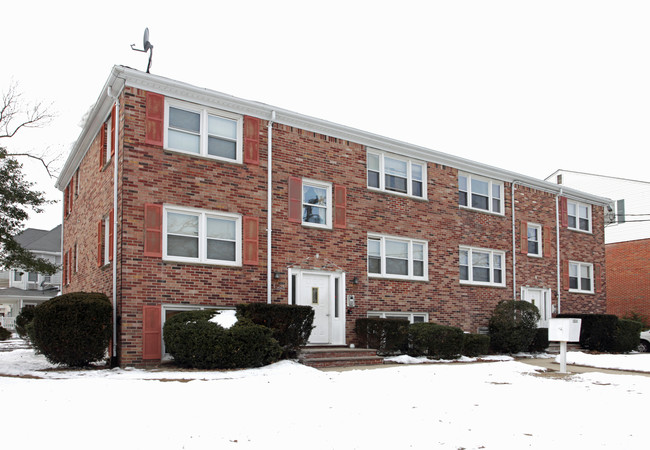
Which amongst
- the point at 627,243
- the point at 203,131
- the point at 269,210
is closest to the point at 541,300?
the point at 269,210

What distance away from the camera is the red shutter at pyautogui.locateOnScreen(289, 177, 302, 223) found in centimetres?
1548

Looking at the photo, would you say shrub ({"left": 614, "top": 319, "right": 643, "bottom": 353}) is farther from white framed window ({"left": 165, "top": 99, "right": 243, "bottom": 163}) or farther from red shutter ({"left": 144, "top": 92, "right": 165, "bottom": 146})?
red shutter ({"left": 144, "top": 92, "right": 165, "bottom": 146})

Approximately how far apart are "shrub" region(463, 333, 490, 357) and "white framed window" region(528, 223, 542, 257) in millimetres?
6281

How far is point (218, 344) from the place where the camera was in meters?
11.6

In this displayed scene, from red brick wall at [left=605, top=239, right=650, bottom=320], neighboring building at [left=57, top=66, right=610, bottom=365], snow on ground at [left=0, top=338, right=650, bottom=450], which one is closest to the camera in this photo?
snow on ground at [left=0, top=338, right=650, bottom=450]

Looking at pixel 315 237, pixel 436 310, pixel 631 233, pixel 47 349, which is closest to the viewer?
pixel 47 349

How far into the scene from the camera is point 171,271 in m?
13.3

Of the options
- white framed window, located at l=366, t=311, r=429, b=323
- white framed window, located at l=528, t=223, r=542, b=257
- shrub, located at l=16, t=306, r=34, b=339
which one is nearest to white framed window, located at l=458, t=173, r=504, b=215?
white framed window, located at l=528, t=223, r=542, b=257

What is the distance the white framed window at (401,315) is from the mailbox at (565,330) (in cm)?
528

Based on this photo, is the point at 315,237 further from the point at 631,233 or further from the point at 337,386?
the point at 631,233

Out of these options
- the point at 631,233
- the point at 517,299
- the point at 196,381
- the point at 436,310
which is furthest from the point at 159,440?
the point at 631,233

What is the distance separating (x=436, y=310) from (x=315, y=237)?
497cm

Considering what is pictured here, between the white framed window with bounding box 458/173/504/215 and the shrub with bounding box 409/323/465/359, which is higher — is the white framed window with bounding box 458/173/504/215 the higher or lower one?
the higher one

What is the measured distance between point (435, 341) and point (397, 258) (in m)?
3.09
